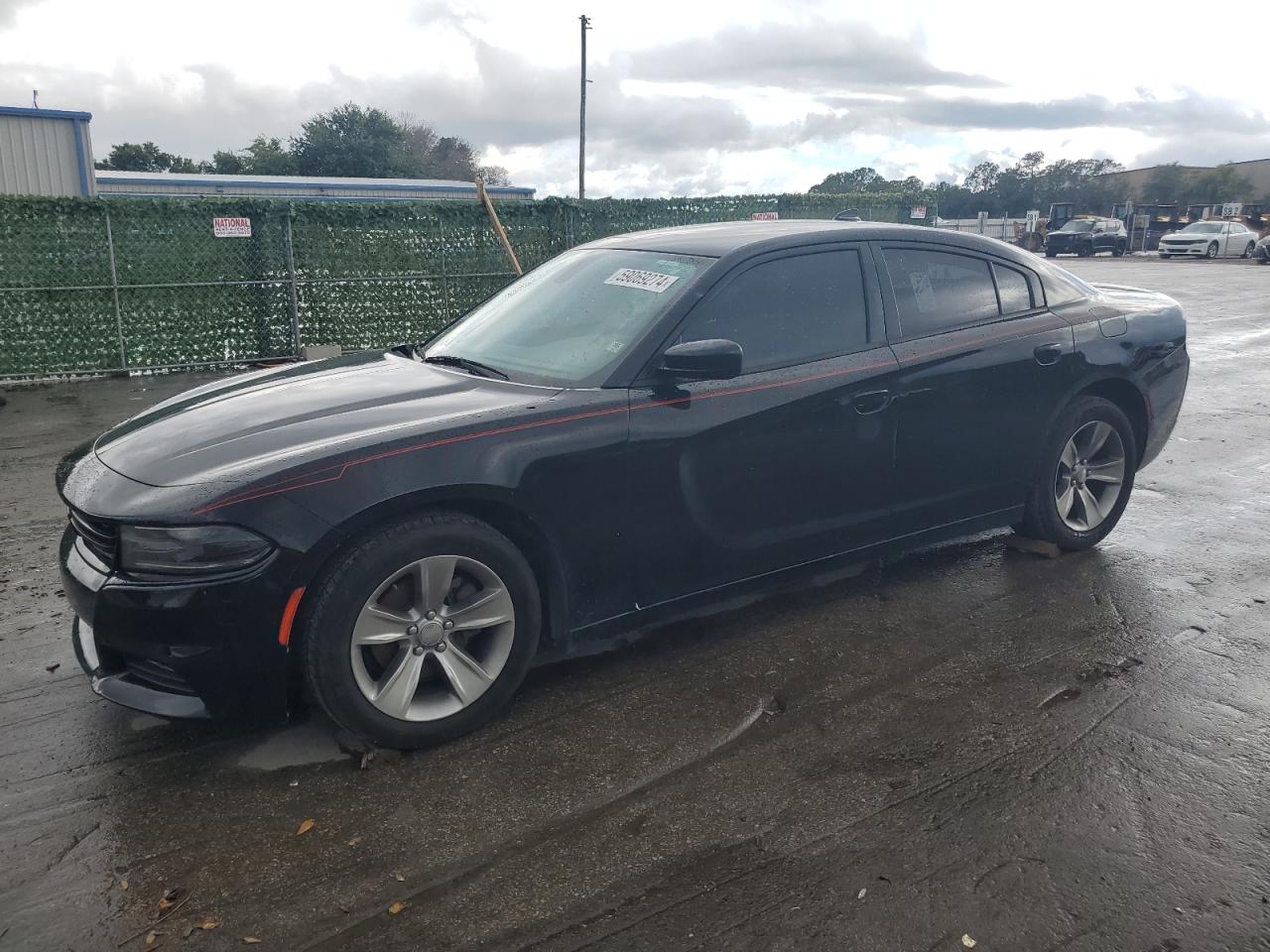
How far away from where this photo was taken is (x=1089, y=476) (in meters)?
5.28

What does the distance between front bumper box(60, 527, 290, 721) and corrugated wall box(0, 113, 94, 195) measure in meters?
18.6

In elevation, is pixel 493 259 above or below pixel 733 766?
above

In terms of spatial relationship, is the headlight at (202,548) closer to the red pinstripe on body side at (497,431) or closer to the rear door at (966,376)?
the red pinstripe on body side at (497,431)

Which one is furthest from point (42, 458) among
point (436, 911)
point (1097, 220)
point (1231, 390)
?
point (1097, 220)

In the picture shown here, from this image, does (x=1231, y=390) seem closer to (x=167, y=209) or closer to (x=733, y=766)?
(x=733, y=766)

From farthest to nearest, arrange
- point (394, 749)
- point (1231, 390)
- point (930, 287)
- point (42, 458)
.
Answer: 1. point (1231, 390)
2. point (42, 458)
3. point (930, 287)
4. point (394, 749)

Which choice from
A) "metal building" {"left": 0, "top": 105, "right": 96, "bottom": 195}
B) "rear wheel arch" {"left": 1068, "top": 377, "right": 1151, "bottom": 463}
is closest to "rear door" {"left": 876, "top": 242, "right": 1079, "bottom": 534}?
"rear wheel arch" {"left": 1068, "top": 377, "right": 1151, "bottom": 463}

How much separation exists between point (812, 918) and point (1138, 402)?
12.5 ft

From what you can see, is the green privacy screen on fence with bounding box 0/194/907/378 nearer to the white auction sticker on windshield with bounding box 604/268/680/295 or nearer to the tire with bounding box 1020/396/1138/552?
the white auction sticker on windshield with bounding box 604/268/680/295

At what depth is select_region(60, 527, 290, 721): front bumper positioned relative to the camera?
3.02 metres

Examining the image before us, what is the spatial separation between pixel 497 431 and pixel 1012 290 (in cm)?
283

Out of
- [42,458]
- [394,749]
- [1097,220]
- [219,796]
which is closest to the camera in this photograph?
[219,796]

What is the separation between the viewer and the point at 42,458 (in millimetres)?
7723

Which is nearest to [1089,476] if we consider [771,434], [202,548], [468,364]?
[771,434]
